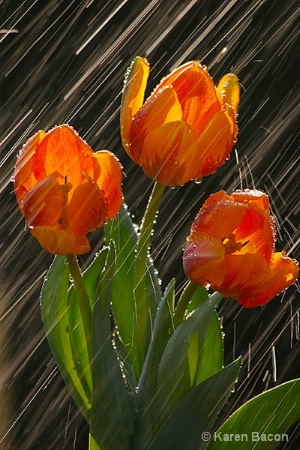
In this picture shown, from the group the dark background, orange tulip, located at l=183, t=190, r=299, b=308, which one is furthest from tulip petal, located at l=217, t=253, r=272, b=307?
the dark background

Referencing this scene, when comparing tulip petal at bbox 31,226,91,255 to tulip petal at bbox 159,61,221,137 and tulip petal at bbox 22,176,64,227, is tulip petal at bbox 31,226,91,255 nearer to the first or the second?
tulip petal at bbox 22,176,64,227

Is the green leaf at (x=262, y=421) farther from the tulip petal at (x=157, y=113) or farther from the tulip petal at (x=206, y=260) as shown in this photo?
the tulip petal at (x=157, y=113)

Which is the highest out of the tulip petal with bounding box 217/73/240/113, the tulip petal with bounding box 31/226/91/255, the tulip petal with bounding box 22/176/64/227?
the tulip petal with bounding box 217/73/240/113

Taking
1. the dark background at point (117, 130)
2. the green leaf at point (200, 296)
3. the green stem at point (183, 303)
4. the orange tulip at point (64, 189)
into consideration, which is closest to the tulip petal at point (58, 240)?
the orange tulip at point (64, 189)

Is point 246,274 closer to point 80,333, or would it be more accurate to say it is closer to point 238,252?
point 238,252

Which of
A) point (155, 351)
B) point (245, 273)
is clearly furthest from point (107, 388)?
point (245, 273)

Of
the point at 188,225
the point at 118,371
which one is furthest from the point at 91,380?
the point at 188,225
